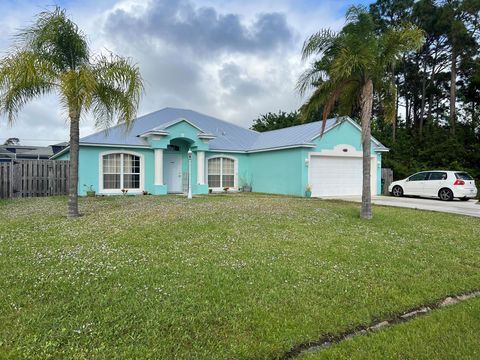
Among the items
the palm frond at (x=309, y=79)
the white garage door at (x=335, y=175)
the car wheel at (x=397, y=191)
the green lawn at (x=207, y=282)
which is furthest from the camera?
the car wheel at (x=397, y=191)

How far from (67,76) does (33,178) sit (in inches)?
380

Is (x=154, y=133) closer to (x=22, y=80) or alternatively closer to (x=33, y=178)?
(x=33, y=178)

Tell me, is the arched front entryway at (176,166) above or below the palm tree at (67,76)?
below

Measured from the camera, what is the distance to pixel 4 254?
18.4ft

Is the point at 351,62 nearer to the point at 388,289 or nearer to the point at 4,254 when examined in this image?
the point at 388,289

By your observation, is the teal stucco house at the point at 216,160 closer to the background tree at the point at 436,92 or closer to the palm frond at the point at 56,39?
the background tree at the point at 436,92

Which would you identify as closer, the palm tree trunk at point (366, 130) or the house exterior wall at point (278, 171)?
the palm tree trunk at point (366, 130)

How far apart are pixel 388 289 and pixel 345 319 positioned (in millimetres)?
1200

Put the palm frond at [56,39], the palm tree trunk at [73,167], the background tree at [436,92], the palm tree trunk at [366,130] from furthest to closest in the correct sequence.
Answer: the background tree at [436,92], the palm tree trunk at [366,130], the palm tree trunk at [73,167], the palm frond at [56,39]

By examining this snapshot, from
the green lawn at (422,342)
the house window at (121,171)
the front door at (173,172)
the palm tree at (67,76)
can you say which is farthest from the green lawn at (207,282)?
the front door at (173,172)

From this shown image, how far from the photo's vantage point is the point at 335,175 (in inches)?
782

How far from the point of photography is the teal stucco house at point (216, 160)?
58.3ft

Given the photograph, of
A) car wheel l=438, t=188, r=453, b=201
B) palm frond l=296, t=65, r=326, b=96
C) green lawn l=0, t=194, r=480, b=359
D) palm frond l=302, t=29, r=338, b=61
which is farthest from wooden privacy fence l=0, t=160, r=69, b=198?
car wheel l=438, t=188, r=453, b=201

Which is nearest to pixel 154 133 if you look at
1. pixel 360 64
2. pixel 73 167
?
pixel 73 167
